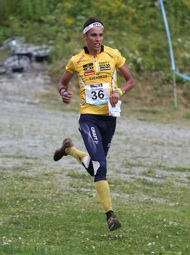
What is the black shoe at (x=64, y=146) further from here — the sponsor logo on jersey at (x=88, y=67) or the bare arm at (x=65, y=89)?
the sponsor logo on jersey at (x=88, y=67)

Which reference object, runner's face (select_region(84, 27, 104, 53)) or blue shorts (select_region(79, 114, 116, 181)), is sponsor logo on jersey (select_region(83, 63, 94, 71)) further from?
blue shorts (select_region(79, 114, 116, 181))

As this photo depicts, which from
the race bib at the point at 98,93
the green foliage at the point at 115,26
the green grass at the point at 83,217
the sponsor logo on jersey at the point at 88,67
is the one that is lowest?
the green foliage at the point at 115,26

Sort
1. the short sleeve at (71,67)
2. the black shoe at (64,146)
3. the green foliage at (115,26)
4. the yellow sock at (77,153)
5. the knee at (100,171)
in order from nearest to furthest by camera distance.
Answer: the knee at (100,171) < the short sleeve at (71,67) < the yellow sock at (77,153) < the black shoe at (64,146) < the green foliage at (115,26)

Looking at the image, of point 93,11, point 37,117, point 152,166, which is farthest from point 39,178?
point 93,11

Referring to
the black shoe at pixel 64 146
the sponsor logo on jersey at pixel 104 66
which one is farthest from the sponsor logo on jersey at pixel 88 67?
the black shoe at pixel 64 146

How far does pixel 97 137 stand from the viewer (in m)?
8.49

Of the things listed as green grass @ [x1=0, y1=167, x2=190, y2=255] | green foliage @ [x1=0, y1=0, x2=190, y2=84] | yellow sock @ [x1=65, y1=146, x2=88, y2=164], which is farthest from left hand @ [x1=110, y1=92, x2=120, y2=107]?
green foliage @ [x1=0, y1=0, x2=190, y2=84]

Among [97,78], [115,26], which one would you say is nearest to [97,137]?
[97,78]

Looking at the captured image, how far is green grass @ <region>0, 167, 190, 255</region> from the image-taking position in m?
7.44

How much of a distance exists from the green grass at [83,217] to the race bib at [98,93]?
4.51 feet

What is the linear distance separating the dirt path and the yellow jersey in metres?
4.07

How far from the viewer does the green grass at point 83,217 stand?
7.44m

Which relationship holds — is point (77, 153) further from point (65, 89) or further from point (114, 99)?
point (114, 99)

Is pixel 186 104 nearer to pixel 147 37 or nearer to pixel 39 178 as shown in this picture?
pixel 147 37
